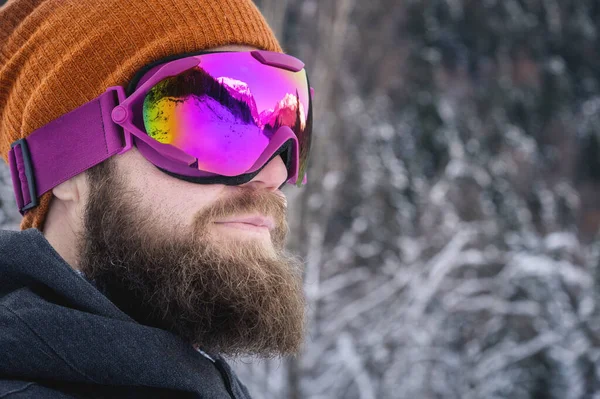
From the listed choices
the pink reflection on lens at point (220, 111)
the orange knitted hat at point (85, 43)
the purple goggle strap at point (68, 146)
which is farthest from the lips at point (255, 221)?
the orange knitted hat at point (85, 43)

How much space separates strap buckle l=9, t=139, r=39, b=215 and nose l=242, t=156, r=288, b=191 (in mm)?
554

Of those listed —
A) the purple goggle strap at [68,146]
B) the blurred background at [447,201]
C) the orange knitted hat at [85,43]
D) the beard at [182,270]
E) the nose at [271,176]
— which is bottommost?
the blurred background at [447,201]

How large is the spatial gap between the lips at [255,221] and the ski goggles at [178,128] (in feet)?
0.32

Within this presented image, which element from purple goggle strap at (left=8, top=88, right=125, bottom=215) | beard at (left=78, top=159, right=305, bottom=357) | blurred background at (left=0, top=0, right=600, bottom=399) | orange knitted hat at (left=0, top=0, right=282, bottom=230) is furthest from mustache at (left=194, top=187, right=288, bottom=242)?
blurred background at (left=0, top=0, right=600, bottom=399)

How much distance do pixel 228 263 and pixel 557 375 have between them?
8.85 m

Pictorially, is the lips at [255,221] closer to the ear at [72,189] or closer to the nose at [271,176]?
the nose at [271,176]

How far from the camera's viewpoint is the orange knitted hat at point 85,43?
160 centimetres

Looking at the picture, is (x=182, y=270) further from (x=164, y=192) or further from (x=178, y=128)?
(x=178, y=128)

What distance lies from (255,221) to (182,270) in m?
0.23

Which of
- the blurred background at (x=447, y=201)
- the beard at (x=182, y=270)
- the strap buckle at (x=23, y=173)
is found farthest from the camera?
the blurred background at (x=447, y=201)

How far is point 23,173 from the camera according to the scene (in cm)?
167

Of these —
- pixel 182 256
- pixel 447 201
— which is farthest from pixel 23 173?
pixel 447 201

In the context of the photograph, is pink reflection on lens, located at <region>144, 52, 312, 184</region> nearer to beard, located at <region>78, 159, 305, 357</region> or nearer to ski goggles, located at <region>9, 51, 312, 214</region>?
ski goggles, located at <region>9, 51, 312, 214</region>

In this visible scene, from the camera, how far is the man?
153cm
